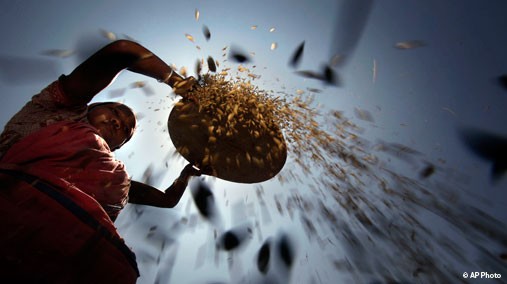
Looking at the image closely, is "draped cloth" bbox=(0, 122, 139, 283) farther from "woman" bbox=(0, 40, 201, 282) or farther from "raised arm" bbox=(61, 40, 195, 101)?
"raised arm" bbox=(61, 40, 195, 101)

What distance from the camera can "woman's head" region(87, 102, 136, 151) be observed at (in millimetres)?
1997

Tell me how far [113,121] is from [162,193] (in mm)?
1154

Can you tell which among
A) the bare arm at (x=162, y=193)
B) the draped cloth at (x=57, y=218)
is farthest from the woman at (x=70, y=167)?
the bare arm at (x=162, y=193)

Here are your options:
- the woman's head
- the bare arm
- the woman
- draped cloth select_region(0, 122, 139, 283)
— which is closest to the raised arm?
the woman

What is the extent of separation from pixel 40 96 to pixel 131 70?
619 mm

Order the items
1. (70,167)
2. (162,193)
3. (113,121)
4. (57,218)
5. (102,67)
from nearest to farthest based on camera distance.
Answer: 1. (57,218)
2. (70,167)
3. (102,67)
4. (113,121)
5. (162,193)

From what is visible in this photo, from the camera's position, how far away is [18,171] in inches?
46.0

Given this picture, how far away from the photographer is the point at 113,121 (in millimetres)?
2104

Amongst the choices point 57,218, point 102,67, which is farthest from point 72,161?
point 102,67

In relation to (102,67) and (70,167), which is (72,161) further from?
(102,67)

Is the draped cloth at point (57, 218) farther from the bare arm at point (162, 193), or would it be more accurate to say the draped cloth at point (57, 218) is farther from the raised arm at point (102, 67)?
the bare arm at point (162, 193)

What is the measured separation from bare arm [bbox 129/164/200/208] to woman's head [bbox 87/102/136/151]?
0.75 m

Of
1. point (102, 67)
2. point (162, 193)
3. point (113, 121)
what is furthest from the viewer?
point (162, 193)

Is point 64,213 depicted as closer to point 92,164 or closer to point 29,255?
point 29,255
